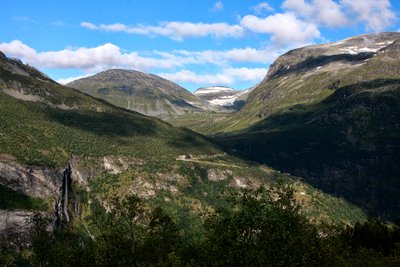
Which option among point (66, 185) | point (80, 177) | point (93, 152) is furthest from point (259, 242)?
point (93, 152)

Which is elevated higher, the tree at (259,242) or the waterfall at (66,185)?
the tree at (259,242)

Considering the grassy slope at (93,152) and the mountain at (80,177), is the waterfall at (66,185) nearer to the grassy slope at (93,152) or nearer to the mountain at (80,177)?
the mountain at (80,177)

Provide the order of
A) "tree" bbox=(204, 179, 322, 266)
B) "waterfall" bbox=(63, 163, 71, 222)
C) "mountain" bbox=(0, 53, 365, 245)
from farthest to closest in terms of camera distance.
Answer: "waterfall" bbox=(63, 163, 71, 222)
"mountain" bbox=(0, 53, 365, 245)
"tree" bbox=(204, 179, 322, 266)

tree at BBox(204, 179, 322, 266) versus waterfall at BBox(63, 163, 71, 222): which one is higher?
tree at BBox(204, 179, 322, 266)

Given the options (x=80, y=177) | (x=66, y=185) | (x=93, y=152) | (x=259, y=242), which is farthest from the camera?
(x=93, y=152)

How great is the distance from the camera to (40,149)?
14225 cm

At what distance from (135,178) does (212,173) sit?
62.7 m

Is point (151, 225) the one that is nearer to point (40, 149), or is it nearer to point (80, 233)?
point (80, 233)

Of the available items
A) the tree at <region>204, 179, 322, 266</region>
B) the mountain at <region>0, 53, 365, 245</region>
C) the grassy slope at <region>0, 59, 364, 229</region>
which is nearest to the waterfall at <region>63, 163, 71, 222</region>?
the mountain at <region>0, 53, 365, 245</region>

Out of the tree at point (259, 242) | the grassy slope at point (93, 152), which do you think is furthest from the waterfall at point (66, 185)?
the tree at point (259, 242)

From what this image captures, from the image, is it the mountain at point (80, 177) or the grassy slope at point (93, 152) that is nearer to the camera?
the mountain at point (80, 177)

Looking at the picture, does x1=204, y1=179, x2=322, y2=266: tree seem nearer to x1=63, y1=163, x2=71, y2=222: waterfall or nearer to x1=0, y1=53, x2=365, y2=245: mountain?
x1=0, y1=53, x2=365, y2=245: mountain

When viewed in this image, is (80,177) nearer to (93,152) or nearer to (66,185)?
(66,185)

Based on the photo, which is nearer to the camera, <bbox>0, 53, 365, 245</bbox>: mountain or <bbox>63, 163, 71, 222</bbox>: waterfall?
<bbox>0, 53, 365, 245</bbox>: mountain
